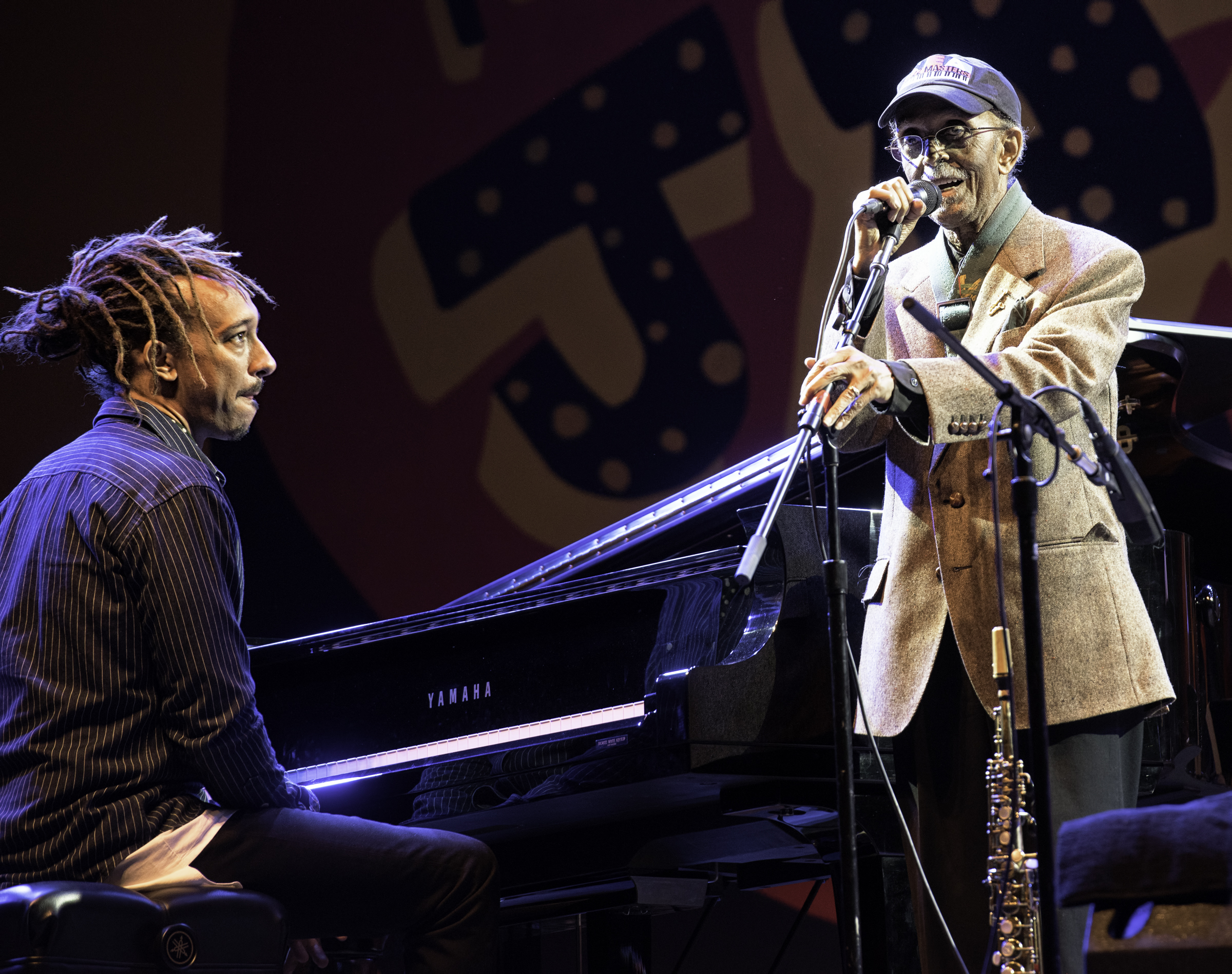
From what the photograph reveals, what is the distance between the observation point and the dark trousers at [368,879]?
2.03m

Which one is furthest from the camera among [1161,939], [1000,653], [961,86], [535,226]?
[535,226]

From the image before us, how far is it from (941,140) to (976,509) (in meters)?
0.61

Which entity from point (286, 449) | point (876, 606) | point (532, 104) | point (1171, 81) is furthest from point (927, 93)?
point (286, 449)

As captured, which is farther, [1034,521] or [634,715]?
[634,715]

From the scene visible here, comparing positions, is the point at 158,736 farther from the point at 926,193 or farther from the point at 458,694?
the point at 926,193

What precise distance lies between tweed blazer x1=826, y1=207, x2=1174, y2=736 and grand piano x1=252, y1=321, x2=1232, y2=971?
0.18 meters

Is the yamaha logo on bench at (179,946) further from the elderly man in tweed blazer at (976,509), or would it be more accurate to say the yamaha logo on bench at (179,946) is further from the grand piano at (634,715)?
the elderly man in tweed blazer at (976,509)

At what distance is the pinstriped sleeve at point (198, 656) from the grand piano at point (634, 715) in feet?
2.29

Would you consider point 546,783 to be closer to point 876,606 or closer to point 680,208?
point 876,606

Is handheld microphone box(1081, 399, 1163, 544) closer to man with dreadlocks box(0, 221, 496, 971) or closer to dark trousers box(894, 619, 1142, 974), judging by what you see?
dark trousers box(894, 619, 1142, 974)

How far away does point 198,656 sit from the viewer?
2.01 metres

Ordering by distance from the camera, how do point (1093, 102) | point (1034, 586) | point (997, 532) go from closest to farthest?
point (1034, 586) < point (997, 532) < point (1093, 102)

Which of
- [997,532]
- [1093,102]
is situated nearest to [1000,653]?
[997,532]

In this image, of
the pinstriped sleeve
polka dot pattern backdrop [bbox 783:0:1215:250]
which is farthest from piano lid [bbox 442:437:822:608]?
polka dot pattern backdrop [bbox 783:0:1215:250]
